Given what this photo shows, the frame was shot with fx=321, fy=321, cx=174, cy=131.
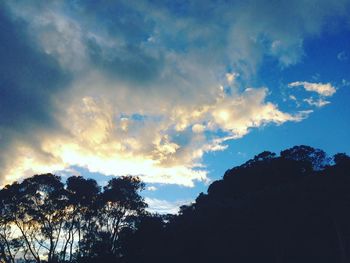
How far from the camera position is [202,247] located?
39.5 m

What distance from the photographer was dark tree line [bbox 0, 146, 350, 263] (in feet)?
117

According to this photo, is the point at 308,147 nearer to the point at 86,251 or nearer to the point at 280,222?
the point at 280,222

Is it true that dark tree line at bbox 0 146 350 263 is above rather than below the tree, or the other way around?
below

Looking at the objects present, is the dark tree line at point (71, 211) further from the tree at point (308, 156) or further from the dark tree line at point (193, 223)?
the tree at point (308, 156)

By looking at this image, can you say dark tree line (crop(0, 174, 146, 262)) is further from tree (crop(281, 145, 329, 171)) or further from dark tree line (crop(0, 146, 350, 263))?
tree (crop(281, 145, 329, 171))

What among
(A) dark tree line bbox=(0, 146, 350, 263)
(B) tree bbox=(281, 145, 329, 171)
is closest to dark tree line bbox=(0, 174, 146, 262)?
(A) dark tree line bbox=(0, 146, 350, 263)

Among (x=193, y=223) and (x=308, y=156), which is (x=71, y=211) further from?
(x=308, y=156)

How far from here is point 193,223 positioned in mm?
39844

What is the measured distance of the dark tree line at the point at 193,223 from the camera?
117 ft

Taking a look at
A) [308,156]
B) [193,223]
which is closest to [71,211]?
[193,223]

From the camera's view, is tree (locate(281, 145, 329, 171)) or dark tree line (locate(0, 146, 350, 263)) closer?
dark tree line (locate(0, 146, 350, 263))

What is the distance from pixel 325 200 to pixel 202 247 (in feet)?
50.3

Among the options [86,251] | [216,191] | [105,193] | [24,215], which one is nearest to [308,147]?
[216,191]

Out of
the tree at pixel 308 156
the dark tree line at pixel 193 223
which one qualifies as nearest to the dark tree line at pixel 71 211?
the dark tree line at pixel 193 223
